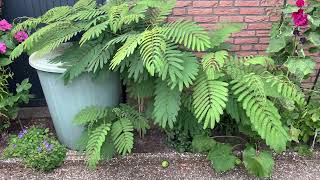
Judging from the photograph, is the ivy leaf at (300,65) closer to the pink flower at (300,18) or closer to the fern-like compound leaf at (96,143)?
the pink flower at (300,18)

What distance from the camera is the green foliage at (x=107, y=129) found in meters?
3.28

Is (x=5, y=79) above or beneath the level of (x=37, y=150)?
above

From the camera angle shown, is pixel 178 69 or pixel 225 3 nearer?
pixel 178 69

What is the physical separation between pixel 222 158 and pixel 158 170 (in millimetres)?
602

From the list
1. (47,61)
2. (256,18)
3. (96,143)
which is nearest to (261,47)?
(256,18)

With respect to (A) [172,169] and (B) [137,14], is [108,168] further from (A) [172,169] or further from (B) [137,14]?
(B) [137,14]

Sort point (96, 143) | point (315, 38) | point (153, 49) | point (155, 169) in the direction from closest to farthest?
point (153, 49) → point (96, 143) → point (315, 38) → point (155, 169)

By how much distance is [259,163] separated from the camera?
132 inches

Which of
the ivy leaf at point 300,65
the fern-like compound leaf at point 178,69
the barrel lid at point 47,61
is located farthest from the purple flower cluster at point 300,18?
the barrel lid at point 47,61

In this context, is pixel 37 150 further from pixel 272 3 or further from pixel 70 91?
pixel 272 3

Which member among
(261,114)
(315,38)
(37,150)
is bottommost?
(37,150)

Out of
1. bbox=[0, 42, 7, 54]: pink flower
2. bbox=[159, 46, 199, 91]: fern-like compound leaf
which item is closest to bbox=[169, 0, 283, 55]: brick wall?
bbox=[159, 46, 199, 91]: fern-like compound leaf

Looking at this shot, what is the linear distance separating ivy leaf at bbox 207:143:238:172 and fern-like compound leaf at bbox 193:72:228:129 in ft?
2.13

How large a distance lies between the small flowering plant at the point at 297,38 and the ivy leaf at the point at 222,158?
90cm
